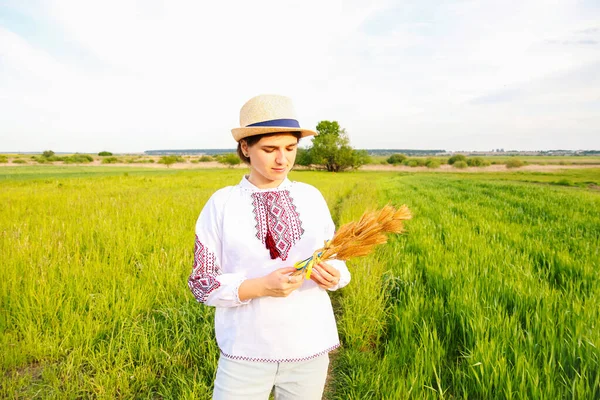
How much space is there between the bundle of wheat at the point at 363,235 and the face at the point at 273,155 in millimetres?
382

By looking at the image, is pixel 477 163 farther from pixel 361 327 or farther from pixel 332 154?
pixel 361 327

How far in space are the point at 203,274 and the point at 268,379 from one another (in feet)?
1.74

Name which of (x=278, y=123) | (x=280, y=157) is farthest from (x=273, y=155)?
(x=278, y=123)

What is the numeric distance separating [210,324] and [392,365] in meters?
1.47

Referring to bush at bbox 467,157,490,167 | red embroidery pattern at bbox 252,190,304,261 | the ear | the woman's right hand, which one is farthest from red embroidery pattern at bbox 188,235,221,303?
bush at bbox 467,157,490,167

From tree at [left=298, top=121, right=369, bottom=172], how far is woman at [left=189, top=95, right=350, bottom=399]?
5574 cm

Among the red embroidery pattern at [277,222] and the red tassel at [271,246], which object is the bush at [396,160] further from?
the red tassel at [271,246]

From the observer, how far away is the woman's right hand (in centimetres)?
120

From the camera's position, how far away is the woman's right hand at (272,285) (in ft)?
3.94

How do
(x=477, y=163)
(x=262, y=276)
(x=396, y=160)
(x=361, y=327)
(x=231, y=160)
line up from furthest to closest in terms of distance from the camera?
(x=396, y=160) < (x=477, y=163) < (x=231, y=160) < (x=361, y=327) < (x=262, y=276)

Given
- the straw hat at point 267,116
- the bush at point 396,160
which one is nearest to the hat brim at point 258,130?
the straw hat at point 267,116

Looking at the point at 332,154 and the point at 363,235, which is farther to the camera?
the point at 332,154

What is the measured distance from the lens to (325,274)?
4.26ft

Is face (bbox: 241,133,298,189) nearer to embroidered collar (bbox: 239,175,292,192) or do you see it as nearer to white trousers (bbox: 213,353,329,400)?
embroidered collar (bbox: 239,175,292,192)
